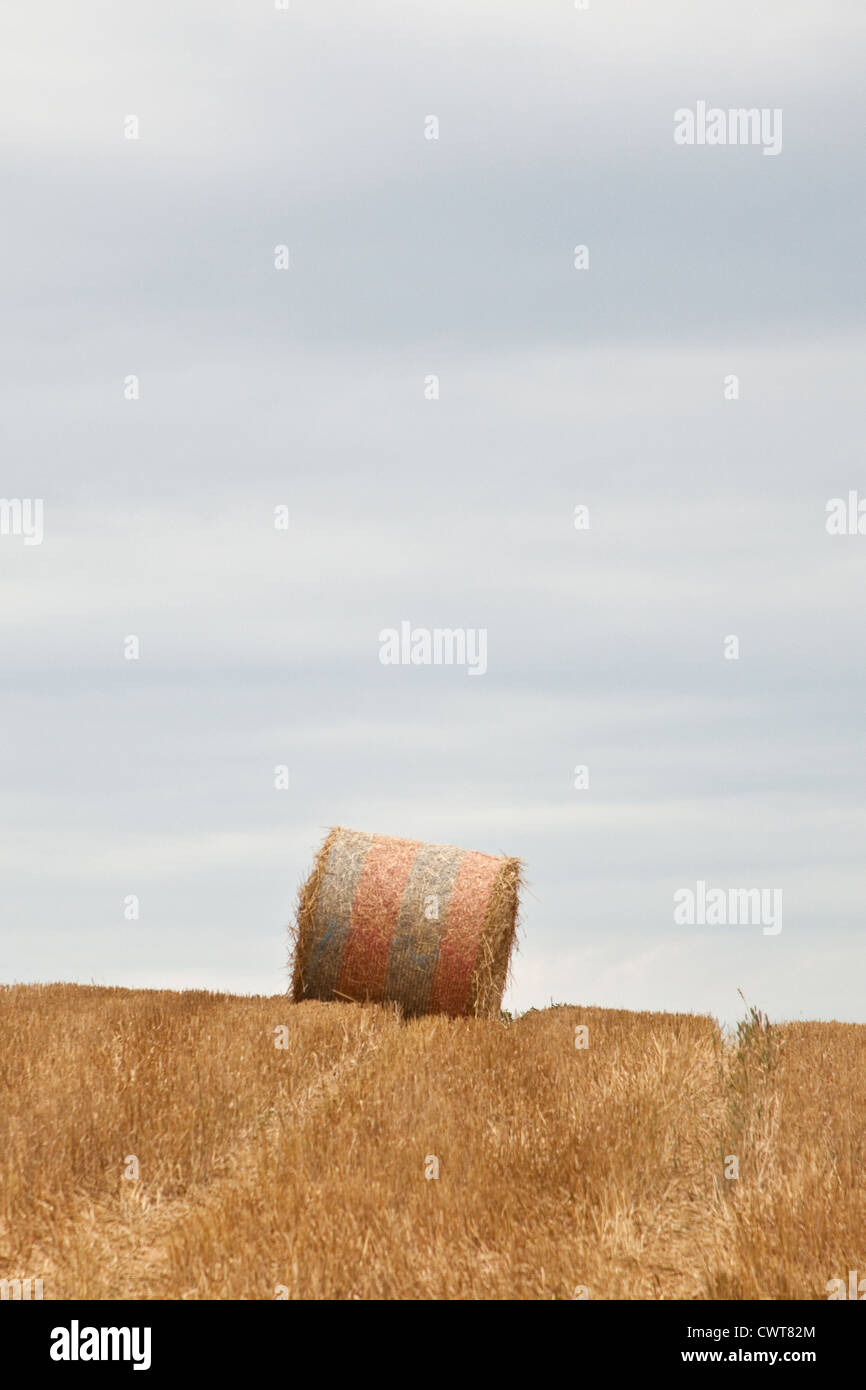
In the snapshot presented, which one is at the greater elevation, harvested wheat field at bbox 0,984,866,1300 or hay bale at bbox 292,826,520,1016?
hay bale at bbox 292,826,520,1016

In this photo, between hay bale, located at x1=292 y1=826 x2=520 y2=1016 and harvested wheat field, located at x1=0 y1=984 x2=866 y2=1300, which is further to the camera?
hay bale, located at x1=292 y1=826 x2=520 y2=1016

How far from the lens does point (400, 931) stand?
1380cm

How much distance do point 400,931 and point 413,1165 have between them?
6.07 metres

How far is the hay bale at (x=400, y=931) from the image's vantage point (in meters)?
13.8

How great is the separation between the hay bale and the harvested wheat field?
1747 mm

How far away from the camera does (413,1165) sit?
305 inches

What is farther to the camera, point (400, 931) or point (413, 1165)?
point (400, 931)

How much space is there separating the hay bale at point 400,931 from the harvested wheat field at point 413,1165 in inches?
68.8

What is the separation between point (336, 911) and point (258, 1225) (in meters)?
6.97

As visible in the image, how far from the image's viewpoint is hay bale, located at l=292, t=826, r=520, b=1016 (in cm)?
1378

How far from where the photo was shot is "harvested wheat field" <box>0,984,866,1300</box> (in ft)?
21.2

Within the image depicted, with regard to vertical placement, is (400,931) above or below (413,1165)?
above
